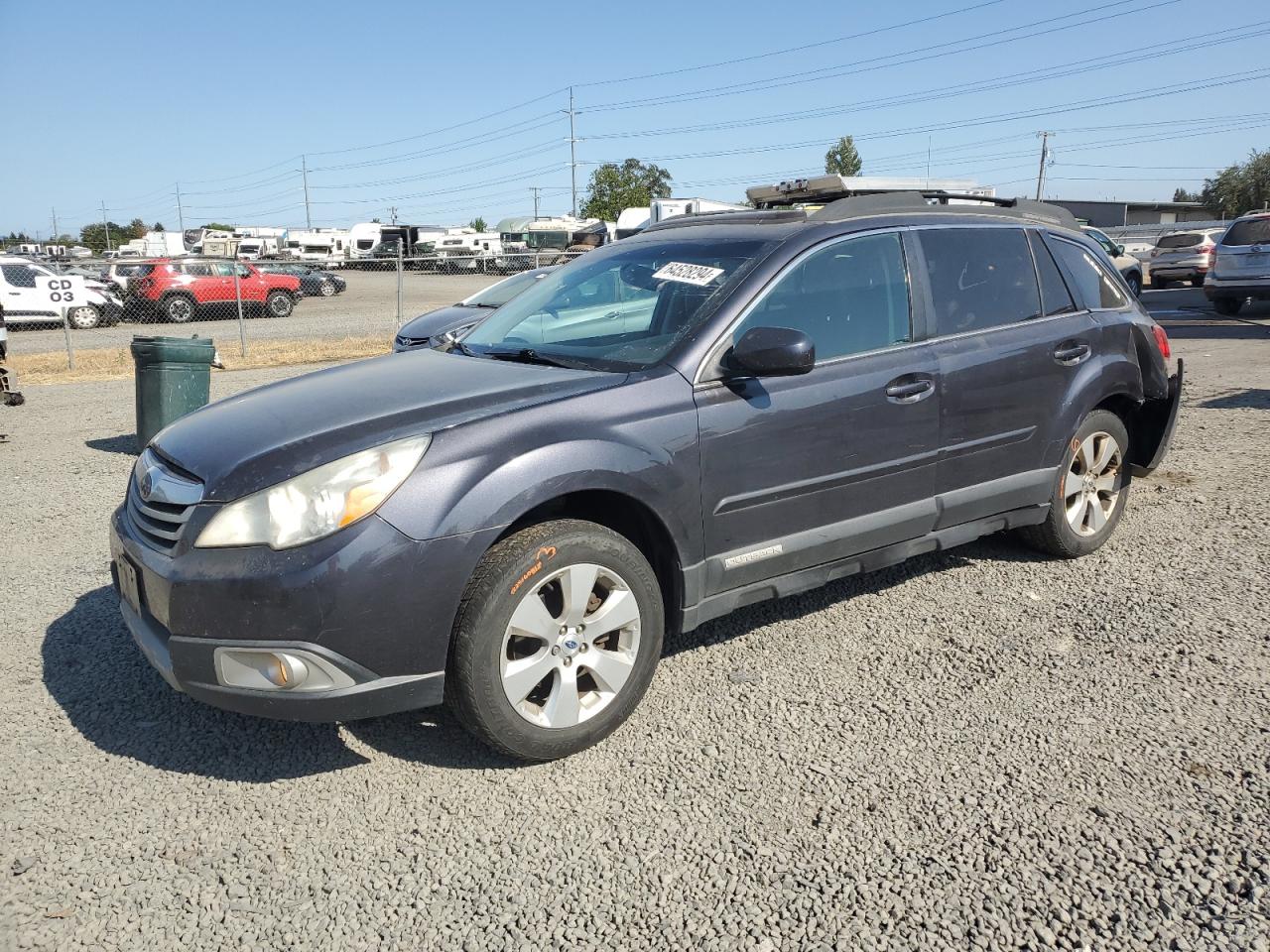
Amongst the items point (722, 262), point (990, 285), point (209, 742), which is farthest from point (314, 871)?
point (990, 285)

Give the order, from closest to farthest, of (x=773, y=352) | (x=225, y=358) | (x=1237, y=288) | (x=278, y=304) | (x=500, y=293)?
(x=773, y=352) → (x=500, y=293) → (x=225, y=358) → (x=1237, y=288) → (x=278, y=304)

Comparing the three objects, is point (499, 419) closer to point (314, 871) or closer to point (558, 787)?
point (558, 787)

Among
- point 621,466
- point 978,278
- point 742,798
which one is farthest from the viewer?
point 978,278

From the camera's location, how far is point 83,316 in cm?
2306

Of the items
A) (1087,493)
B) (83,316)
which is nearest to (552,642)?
(1087,493)

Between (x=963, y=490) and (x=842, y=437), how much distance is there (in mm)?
840

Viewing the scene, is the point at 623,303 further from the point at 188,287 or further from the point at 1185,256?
A: the point at 1185,256

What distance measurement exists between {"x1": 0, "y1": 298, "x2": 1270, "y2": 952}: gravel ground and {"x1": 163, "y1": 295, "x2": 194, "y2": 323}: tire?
20.7 metres

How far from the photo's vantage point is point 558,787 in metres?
3.11

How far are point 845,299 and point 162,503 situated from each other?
265 cm

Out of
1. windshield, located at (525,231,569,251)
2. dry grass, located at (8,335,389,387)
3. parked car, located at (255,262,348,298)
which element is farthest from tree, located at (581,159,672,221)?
dry grass, located at (8,335,389,387)

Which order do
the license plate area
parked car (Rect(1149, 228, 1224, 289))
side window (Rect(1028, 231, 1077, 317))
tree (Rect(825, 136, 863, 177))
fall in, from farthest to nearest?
1. tree (Rect(825, 136, 863, 177))
2. parked car (Rect(1149, 228, 1224, 289))
3. side window (Rect(1028, 231, 1077, 317))
4. the license plate area

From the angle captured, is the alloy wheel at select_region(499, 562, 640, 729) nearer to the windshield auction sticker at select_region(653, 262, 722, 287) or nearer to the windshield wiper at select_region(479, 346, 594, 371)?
the windshield wiper at select_region(479, 346, 594, 371)

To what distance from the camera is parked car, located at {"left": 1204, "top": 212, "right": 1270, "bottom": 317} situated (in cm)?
1723
